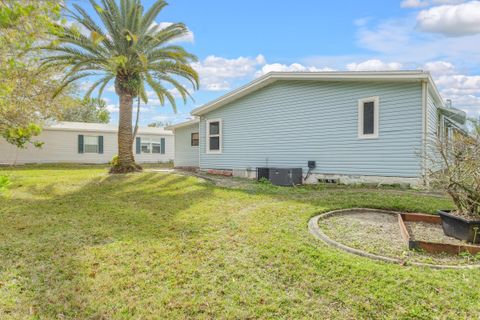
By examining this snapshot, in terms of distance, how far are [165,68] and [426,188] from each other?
10.2m

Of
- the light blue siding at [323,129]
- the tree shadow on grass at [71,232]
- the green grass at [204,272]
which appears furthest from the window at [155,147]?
the green grass at [204,272]

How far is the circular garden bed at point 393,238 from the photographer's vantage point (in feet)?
12.2

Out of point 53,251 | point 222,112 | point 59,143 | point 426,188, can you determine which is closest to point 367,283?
point 53,251

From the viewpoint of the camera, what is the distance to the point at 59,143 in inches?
875

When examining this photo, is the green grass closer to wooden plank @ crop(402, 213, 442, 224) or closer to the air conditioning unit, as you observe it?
wooden plank @ crop(402, 213, 442, 224)

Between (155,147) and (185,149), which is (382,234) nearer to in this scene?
(185,149)

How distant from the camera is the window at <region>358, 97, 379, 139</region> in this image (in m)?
9.13

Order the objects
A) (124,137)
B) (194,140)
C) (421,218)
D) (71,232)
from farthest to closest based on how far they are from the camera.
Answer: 1. (194,140)
2. (124,137)
3. (421,218)
4. (71,232)

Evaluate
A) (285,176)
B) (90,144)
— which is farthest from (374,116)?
(90,144)

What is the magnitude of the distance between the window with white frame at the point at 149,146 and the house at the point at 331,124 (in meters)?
12.4

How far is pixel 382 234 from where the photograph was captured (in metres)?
4.68

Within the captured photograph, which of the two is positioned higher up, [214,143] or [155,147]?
[214,143]

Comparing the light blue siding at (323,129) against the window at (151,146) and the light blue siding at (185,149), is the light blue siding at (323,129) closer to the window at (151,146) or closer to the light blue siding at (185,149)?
the light blue siding at (185,149)

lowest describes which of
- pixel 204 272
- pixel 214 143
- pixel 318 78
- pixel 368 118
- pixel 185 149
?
pixel 204 272
